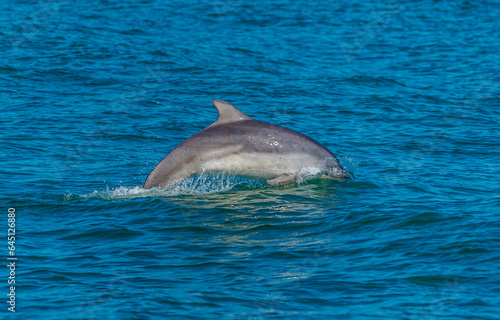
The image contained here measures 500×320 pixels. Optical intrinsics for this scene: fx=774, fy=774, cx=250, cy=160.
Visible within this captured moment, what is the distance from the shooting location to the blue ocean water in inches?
508

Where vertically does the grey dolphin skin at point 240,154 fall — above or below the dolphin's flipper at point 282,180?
above

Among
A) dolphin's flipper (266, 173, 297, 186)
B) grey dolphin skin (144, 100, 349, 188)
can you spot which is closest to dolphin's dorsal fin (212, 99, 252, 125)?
grey dolphin skin (144, 100, 349, 188)

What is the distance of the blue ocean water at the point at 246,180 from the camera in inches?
508

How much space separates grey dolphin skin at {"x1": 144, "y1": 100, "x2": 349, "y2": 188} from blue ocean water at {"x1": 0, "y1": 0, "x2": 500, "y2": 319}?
0.48m

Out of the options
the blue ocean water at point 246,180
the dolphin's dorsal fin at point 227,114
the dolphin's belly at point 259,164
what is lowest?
the blue ocean water at point 246,180

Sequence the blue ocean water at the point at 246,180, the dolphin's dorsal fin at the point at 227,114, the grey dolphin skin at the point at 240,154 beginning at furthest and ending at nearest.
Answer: the dolphin's dorsal fin at the point at 227,114 → the grey dolphin skin at the point at 240,154 → the blue ocean water at the point at 246,180

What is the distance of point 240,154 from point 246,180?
4.84 ft

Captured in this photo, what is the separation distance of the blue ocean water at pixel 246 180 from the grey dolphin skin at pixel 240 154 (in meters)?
0.48

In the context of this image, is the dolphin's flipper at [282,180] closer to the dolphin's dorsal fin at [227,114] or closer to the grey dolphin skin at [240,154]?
the grey dolphin skin at [240,154]

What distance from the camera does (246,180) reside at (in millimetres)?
19844

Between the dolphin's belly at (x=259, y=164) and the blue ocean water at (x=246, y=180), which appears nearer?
the blue ocean water at (x=246, y=180)

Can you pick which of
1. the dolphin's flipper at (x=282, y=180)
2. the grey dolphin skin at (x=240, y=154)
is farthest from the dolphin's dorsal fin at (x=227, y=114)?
the dolphin's flipper at (x=282, y=180)

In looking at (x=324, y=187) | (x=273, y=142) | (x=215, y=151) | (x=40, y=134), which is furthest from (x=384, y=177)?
(x=40, y=134)

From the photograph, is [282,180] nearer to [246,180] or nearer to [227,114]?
[246,180]
